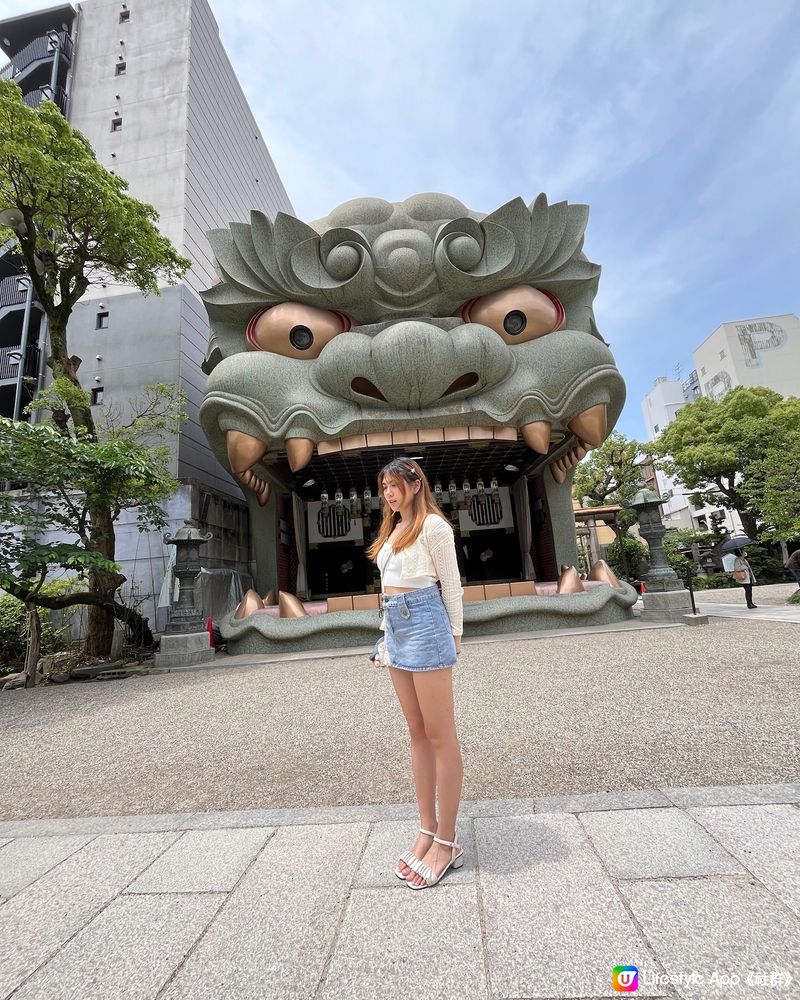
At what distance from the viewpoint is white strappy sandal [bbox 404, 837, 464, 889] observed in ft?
6.09

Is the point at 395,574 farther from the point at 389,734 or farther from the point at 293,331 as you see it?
the point at 293,331

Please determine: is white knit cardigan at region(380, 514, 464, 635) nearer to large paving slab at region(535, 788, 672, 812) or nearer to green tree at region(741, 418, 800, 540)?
large paving slab at region(535, 788, 672, 812)

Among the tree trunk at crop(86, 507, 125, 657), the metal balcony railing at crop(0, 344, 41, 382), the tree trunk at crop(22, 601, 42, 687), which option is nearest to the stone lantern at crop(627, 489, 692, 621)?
the tree trunk at crop(86, 507, 125, 657)

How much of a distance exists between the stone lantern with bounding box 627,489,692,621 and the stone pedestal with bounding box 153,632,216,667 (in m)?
8.76

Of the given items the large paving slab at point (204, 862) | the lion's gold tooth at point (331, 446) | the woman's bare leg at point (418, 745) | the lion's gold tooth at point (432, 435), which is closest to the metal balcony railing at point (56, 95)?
the lion's gold tooth at point (331, 446)

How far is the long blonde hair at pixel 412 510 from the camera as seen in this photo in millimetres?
2162

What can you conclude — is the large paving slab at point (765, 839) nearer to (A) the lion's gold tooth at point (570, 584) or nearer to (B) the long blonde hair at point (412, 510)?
(B) the long blonde hair at point (412, 510)

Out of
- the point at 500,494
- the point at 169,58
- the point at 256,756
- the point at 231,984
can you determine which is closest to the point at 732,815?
the point at 231,984

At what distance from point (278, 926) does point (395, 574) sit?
1.33 meters

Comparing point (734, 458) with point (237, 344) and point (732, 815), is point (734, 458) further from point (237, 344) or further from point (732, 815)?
point (732, 815)

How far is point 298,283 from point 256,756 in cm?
973

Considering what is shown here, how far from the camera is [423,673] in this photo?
2.00m

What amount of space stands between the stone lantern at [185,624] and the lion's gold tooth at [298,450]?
2.52 metres

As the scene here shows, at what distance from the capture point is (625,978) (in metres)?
1.35
